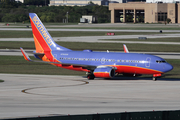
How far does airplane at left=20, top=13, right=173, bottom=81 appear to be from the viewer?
165 ft

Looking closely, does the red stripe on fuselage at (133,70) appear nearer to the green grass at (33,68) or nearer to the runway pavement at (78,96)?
the runway pavement at (78,96)

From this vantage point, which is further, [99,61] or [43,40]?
[43,40]

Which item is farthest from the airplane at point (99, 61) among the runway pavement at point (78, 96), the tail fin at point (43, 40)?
the runway pavement at point (78, 96)

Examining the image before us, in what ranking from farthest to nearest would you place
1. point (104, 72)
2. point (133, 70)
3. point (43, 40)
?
point (43, 40), point (133, 70), point (104, 72)

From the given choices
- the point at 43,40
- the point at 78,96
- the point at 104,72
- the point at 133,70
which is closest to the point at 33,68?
the point at 43,40

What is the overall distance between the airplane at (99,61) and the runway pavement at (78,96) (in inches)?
70.4

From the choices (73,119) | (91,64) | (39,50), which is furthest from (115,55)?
(73,119)

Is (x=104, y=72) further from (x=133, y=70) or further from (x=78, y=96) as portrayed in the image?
(x=78, y=96)

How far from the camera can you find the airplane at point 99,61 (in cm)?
5041

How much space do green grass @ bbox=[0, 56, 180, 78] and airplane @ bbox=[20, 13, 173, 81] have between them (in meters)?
4.72

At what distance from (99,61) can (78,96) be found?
16211 millimetres

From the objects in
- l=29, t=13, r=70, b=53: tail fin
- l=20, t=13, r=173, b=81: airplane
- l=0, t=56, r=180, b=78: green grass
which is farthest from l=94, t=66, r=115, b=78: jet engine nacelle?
l=29, t=13, r=70, b=53: tail fin

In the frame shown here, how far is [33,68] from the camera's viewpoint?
6438 cm

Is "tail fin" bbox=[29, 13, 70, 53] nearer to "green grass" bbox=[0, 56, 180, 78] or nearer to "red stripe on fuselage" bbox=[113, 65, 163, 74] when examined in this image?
"green grass" bbox=[0, 56, 180, 78]
